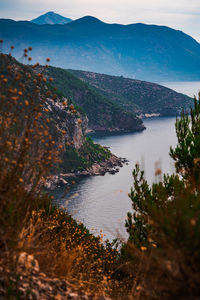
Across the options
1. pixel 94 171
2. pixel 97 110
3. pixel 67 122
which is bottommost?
pixel 94 171

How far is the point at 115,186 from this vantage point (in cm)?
6300

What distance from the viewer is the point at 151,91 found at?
194 meters

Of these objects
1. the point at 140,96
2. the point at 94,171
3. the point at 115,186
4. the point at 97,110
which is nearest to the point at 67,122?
the point at 94,171

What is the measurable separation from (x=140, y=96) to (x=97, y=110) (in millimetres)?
59189

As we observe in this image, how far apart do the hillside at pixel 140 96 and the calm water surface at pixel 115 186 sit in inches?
2193

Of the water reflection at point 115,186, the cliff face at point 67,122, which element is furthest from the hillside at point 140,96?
the cliff face at point 67,122

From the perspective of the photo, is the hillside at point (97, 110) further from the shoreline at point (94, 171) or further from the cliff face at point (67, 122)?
the shoreline at point (94, 171)

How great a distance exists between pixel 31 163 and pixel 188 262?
309cm

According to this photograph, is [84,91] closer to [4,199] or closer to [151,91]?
[151,91]

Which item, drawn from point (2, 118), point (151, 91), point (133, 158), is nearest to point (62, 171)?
point (133, 158)

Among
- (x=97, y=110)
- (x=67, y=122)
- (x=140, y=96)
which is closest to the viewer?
(x=67, y=122)

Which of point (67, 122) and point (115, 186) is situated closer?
point (115, 186)

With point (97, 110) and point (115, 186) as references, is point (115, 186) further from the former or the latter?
point (97, 110)

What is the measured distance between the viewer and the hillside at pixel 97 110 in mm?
130750
